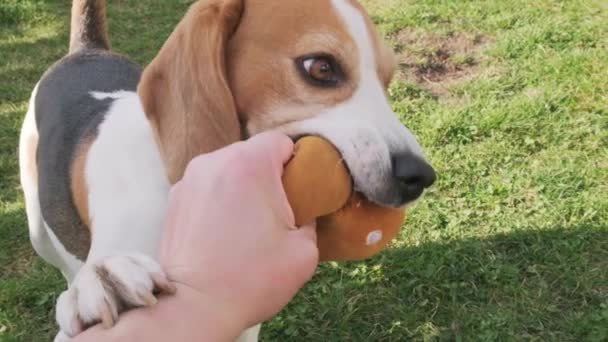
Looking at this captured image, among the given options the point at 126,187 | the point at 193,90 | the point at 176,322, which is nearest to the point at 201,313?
the point at 176,322

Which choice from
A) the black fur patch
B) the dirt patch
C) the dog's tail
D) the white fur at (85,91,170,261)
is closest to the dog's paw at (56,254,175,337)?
the white fur at (85,91,170,261)

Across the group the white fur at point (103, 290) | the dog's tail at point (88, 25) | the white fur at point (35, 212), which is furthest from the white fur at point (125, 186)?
the dog's tail at point (88, 25)

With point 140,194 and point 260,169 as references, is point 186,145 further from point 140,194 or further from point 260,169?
point 260,169

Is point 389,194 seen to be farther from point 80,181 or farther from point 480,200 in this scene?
point 480,200

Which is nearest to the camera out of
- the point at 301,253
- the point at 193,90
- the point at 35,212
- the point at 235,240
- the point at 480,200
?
the point at 235,240

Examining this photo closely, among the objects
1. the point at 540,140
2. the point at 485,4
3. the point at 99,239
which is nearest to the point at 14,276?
the point at 99,239

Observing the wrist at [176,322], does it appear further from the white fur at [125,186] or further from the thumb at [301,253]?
the white fur at [125,186]
